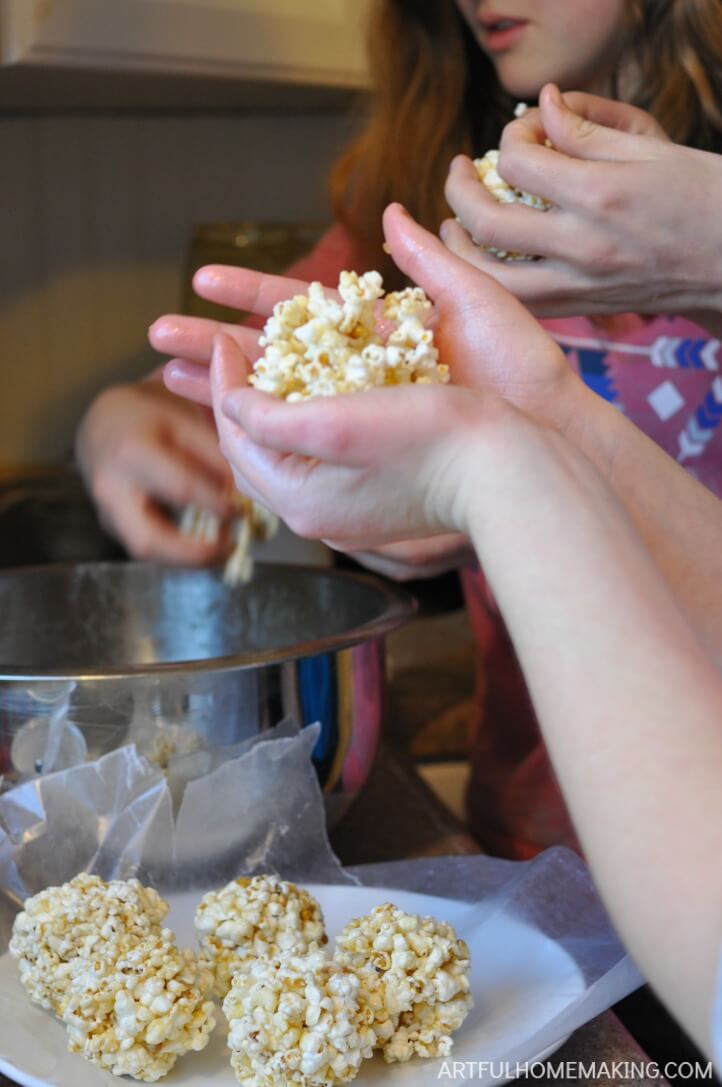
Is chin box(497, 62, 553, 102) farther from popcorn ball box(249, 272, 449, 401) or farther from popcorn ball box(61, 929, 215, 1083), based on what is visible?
popcorn ball box(61, 929, 215, 1083)

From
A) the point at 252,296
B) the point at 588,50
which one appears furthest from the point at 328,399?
the point at 588,50

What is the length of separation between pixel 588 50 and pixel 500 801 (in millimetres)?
766

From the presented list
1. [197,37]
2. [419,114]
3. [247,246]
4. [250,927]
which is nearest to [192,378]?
[250,927]

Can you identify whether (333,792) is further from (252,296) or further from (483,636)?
(483,636)

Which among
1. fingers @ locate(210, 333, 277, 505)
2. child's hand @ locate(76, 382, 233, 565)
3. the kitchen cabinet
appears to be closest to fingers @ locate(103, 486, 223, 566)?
child's hand @ locate(76, 382, 233, 565)

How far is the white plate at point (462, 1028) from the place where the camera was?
2.06 ft

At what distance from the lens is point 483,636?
1.37 m

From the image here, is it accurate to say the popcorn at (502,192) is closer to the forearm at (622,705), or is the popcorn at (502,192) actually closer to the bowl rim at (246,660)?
the bowl rim at (246,660)

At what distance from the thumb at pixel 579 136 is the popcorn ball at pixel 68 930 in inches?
21.8

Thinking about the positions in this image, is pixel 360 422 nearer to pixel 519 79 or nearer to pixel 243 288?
pixel 243 288

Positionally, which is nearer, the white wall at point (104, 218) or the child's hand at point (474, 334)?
the child's hand at point (474, 334)

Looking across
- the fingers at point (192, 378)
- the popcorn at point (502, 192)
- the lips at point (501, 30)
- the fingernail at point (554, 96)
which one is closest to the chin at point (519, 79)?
the lips at point (501, 30)

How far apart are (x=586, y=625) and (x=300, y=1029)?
0.25 m

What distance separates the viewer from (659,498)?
726 millimetres
